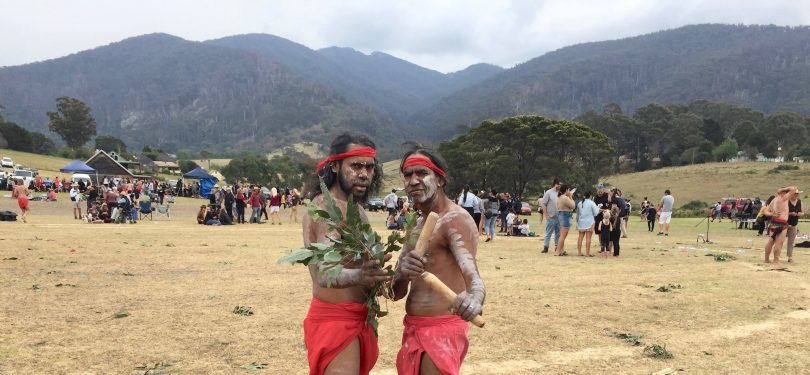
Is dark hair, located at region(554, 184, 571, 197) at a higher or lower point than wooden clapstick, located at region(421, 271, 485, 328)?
higher

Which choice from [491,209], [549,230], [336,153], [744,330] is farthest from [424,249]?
[491,209]

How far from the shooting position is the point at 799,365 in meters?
5.53

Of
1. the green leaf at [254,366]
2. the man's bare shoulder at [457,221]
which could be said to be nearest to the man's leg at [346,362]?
the man's bare shoulder at [457,221]

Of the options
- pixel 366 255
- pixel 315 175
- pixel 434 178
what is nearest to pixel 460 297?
pixel 366 255

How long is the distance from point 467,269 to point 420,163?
725 millimetres

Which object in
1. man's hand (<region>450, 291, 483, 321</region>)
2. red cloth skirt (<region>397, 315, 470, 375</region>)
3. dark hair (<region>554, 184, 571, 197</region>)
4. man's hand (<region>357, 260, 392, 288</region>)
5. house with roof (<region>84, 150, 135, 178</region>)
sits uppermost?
house with roof (<region>84, 150, 135, 178</region>)

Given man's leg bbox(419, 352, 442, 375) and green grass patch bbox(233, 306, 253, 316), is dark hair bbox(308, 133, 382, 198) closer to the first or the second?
man's leg bbox(419, 352, 442, 375)

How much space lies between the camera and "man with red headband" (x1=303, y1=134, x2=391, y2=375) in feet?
9.45

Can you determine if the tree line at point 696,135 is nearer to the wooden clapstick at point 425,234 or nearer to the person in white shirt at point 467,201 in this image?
the person in white shirt at point 467,201

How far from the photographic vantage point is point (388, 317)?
25.1 feet

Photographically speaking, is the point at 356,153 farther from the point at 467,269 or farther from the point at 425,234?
the point at 467,269

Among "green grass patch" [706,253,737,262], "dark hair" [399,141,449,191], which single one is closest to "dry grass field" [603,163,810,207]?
"green grass patch" [706,253,737,262]

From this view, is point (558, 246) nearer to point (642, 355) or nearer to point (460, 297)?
point (642, 355)

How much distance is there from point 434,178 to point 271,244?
13885mm
